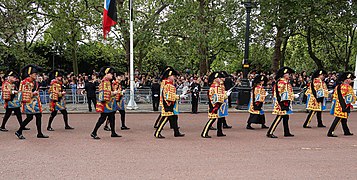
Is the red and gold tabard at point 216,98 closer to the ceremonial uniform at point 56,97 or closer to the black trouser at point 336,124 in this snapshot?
the black trouser at point 336,124

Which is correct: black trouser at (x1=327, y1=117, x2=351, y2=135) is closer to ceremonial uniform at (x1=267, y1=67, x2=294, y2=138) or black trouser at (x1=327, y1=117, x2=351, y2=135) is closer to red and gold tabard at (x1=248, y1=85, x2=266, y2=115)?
ceremonial uniform at (x1=267, y1=67, x2=294, y2=138)

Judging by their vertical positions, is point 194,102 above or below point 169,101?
below

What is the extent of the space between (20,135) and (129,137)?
2.71 meters

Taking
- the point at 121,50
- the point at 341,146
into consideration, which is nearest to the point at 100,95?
the point at 341,146

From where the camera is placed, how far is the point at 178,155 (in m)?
7.68

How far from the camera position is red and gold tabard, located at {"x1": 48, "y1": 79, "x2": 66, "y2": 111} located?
10922 mm

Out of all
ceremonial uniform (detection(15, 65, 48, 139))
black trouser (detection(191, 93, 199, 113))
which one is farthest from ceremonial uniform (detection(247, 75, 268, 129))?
ceremonial uniform (detection(15, 65, 48, 139))

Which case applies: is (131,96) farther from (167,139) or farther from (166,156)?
(166,156)

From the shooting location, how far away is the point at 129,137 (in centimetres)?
977

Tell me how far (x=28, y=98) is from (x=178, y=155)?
14.0ft

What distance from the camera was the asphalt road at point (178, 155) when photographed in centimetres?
636

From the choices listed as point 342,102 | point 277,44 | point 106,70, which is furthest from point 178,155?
point 277,44

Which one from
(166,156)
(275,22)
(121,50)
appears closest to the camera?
(166,156)

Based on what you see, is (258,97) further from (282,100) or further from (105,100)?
(105,100)
